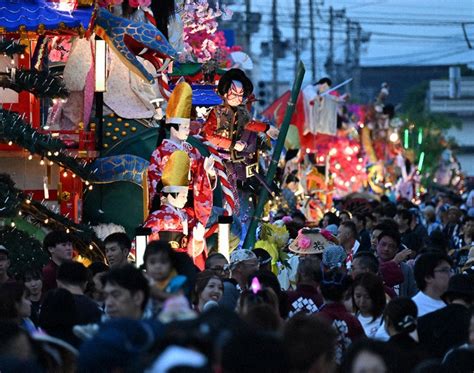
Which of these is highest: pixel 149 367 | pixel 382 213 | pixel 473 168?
pixel 149 367

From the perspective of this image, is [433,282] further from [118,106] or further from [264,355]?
[118,106]

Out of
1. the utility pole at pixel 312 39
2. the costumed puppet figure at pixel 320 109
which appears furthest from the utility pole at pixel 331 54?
the costumed puppet figure at pixel 320 109

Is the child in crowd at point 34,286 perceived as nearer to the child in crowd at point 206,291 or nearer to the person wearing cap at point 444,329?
the child in crowd at point 206,291

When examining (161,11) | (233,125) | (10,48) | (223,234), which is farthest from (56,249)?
(161,11)

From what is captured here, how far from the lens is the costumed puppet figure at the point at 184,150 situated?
55.5 feet

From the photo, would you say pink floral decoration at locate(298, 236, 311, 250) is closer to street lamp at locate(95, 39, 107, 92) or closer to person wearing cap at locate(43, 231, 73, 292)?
person wearing cap at locate(43, 231, 73, 292)

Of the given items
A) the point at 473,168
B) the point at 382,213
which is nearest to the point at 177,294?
the point at 382,213

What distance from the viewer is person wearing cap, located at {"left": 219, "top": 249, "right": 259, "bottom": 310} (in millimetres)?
11443

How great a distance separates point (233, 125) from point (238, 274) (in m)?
5.97

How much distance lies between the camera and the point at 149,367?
20.1 feet

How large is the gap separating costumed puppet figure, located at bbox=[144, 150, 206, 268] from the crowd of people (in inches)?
69.8

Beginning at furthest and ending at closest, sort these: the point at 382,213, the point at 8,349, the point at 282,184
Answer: the point at 282,184
the point at 382,213
the point at 8,349

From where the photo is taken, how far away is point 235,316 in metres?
6.85

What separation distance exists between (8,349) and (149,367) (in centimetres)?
176
